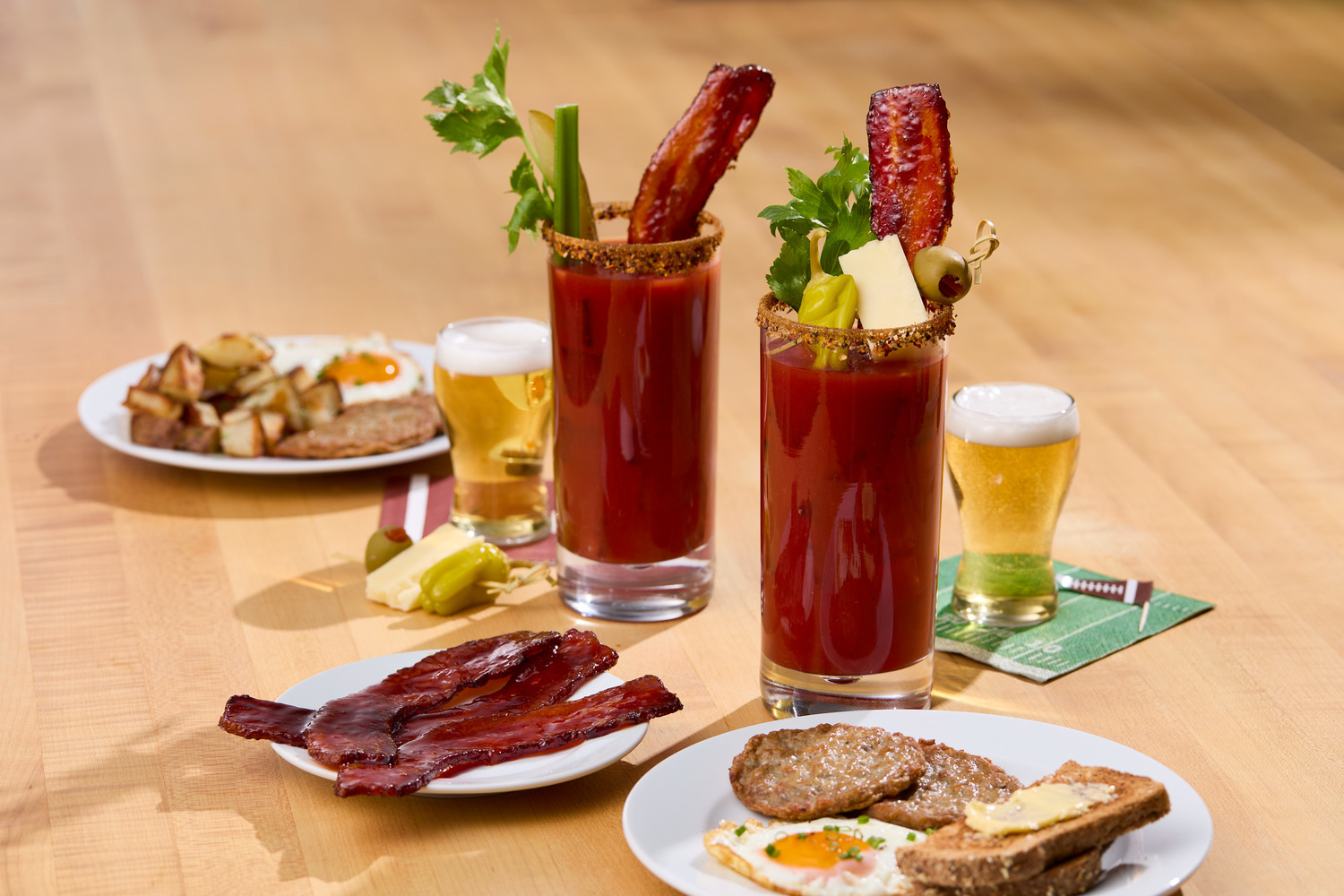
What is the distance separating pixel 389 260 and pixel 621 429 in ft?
4.18

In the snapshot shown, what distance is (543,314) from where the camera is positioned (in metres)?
2.47

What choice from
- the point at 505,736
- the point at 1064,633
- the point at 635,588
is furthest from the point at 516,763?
the point at 1064,633

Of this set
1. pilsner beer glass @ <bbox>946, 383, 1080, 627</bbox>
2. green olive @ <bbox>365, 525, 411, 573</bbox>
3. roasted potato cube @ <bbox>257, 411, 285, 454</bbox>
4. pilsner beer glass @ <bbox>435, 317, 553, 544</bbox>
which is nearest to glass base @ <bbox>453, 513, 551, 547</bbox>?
pilsner beer glass @ <bbox>435, 317, 553, 544</bbox>

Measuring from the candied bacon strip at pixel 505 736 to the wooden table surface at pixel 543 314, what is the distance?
49 mm

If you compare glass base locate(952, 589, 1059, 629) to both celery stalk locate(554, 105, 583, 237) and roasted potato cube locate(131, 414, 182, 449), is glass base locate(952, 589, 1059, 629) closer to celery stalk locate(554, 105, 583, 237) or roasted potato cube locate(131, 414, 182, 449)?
celery stalk locate(554, 105, 583, 237)

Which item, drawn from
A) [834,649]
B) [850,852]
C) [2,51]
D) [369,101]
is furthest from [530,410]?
[2,51]

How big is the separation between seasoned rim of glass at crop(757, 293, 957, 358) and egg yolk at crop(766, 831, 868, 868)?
36 cm

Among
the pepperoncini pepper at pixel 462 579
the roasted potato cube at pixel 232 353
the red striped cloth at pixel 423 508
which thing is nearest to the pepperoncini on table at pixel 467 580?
the pepperoncini pepper at pixel 462 579

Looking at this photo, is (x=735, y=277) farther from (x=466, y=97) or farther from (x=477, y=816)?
(x=477, y=816)

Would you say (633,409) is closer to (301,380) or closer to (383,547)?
(383,547)

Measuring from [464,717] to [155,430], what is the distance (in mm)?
772

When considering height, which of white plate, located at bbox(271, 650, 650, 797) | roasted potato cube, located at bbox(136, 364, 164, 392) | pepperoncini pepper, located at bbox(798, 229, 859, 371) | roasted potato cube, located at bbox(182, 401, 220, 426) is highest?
pepperoncini pepper, located at bbox(798, 229, 859, 371)

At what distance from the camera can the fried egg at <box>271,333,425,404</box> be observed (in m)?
1.98

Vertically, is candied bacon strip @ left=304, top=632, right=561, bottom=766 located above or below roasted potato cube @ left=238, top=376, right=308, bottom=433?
below
